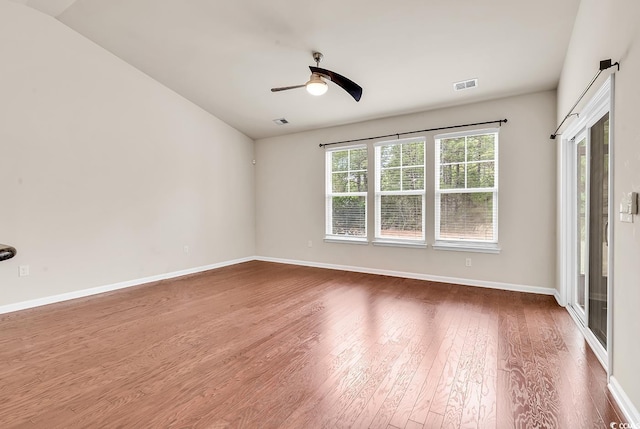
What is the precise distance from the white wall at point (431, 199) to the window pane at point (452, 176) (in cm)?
20

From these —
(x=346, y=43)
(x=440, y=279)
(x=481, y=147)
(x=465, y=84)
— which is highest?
(x=346, y=43)

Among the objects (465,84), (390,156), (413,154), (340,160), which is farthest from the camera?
(340,160)

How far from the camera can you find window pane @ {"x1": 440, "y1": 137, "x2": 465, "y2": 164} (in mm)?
4672

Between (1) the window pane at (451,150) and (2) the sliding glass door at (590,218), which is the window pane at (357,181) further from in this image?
(2) the sliding glass door at (590,218)

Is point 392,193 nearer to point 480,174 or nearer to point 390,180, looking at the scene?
point 390,180

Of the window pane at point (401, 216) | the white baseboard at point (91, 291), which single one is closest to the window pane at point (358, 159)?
the window pane at point (401, 216)

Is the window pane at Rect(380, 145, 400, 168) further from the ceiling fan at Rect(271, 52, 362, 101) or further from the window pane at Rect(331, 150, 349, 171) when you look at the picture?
the ceiling fan at Rect(271, 52, 362, 101)

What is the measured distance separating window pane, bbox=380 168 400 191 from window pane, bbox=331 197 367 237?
0.47m

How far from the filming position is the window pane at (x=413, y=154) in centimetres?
501

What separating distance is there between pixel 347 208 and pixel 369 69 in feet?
8.59

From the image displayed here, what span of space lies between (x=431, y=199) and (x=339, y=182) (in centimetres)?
184

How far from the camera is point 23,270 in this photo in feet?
12.1

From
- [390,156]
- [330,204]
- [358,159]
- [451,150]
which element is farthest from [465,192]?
[330,204]

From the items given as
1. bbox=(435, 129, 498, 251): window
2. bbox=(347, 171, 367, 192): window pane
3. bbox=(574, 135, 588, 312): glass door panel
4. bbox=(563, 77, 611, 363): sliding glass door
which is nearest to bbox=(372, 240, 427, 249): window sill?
bbox=(435, 129, 498, 251): window
